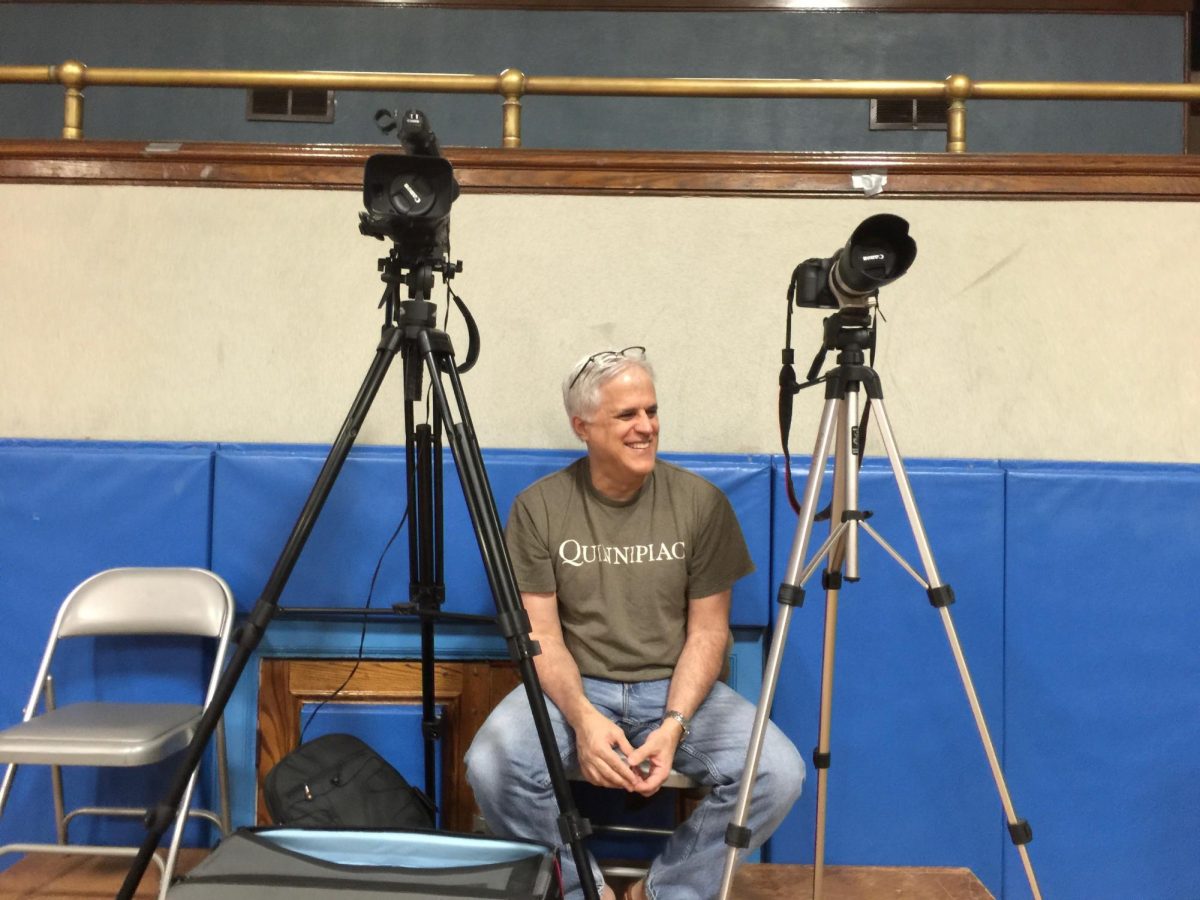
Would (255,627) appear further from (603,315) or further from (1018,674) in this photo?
(1018,674)

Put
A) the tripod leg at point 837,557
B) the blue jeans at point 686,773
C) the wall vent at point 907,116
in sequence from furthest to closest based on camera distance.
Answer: the wall vent at point 907,116, the blue jeans at point 686,773, the tripod leg at point 837,557

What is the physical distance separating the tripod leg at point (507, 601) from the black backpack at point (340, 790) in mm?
437

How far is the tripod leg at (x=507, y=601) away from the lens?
1.65 m

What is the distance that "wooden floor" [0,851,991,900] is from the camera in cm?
213

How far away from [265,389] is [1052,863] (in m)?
2.29

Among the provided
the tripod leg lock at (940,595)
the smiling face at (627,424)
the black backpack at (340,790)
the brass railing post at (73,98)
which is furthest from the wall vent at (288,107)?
the tripod leg lock at (940,595)

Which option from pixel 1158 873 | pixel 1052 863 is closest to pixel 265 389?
pixel 1052 863

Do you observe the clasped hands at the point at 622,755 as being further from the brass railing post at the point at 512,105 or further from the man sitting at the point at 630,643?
the brass railing post at the point at 512,105

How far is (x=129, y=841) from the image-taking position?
7.89 feet

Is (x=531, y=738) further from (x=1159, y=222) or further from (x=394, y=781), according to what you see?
(x=1159, y=222)

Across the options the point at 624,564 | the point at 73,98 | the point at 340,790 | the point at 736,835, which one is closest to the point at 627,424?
the point at 624,564

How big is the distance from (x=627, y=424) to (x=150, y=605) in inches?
47.8

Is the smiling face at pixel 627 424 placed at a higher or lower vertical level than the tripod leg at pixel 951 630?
higher

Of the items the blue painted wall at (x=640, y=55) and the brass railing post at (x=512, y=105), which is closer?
the brass railing post at (x=512, y=105)
